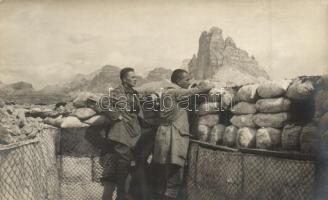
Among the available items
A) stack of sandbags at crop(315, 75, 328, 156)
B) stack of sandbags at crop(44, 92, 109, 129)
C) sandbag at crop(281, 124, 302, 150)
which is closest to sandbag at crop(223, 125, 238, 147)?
sandbag at crop(281, 124, 302, 150)

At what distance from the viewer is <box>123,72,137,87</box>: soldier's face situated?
401 cm

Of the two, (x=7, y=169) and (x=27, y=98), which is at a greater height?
(x=27, y=98)

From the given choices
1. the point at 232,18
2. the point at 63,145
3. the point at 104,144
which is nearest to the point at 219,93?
the point at 232,18

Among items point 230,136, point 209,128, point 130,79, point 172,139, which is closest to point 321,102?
point 230,136

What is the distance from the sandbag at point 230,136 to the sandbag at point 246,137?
0.09 m

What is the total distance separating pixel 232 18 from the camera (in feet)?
13.3

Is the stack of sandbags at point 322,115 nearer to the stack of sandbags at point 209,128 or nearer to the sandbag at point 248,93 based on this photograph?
the sandbag at point 248,93

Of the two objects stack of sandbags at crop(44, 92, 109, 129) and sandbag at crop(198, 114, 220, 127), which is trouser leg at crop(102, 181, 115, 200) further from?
sandbag at crop(198, 114, 220, 127)

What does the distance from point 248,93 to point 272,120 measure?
1.11 feet

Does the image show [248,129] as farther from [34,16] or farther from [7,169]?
[34,16]

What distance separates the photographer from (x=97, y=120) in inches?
159

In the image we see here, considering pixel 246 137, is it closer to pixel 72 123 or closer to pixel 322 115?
pixel 322 115

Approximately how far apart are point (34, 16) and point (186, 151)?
1923 mm

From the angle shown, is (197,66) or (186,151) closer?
(186,151)
